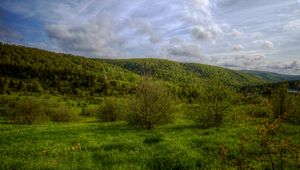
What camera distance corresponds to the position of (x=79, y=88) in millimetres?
171375

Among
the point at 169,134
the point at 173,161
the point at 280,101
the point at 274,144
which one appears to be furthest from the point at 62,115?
the point at 274,144

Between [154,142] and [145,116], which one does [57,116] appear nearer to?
[145,116]

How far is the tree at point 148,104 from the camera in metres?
24.5

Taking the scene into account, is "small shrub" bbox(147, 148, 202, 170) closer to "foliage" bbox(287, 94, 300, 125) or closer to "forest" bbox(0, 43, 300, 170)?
"forest" bbox(0, 43, 300, 170)

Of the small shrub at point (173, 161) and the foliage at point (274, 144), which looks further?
the small shrub at point (173, 161)

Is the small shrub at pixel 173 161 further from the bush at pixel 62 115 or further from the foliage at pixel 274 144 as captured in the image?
the bush at pixel 62 115

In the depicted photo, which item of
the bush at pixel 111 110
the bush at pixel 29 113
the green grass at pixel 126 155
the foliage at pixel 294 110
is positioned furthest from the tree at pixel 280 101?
the bush at pixel 29 113

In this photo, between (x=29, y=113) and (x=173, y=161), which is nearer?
(x=173, y=161)

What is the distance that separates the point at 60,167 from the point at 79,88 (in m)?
166

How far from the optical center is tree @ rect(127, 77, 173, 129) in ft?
80.2

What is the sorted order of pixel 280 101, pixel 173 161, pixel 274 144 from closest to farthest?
pixel 274 144 → pixel 173 161 → pixel 280 101

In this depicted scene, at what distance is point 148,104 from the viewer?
80.4 feet

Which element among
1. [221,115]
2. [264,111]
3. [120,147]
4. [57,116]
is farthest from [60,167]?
[57,116]

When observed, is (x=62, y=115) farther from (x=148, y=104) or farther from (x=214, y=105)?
(x=214, y=105)
